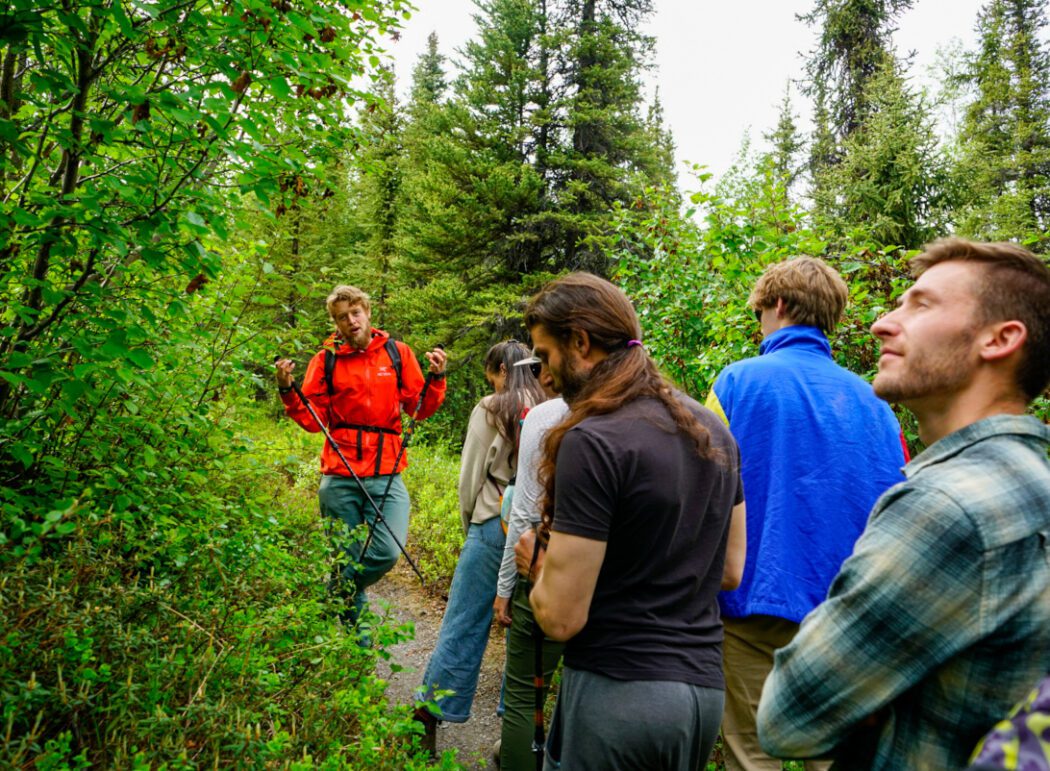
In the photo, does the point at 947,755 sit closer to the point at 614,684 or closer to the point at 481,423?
the point at 614,684

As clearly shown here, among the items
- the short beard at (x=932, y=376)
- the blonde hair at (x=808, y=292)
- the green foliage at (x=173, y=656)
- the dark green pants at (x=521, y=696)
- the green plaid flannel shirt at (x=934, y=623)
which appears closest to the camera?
the green plaid flannel shirt at (x=934, y=623)

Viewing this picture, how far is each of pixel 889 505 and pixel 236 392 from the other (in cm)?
400

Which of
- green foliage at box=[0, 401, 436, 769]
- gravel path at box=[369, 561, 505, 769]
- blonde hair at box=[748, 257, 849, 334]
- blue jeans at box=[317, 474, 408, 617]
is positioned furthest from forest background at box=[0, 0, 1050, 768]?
blonde hair at box=[748, 257, 849, 334]

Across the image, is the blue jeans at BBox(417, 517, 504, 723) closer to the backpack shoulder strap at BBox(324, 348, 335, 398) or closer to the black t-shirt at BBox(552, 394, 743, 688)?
the backpack shoulder strap at BBox(324, 348, 335, 398)

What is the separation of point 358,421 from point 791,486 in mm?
3367

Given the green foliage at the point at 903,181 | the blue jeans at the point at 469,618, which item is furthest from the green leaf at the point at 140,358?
the green foliage at the point at 903,181

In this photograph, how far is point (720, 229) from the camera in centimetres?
523

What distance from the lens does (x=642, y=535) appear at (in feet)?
5.94

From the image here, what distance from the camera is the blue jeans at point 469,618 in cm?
406

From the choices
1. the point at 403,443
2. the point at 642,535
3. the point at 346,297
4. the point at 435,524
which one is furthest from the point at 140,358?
the point at 435,524

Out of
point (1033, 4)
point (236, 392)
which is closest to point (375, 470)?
point (236, 392)

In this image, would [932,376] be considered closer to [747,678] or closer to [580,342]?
[580,342]

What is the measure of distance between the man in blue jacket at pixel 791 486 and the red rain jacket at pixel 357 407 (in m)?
2.94

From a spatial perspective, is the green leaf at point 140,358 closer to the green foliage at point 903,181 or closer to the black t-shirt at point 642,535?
the black t-shirt at point 642,535
